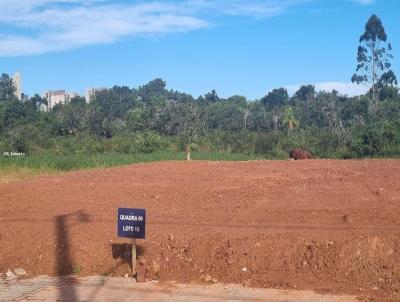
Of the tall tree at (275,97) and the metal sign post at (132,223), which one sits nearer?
the metal sign post at (132,223)

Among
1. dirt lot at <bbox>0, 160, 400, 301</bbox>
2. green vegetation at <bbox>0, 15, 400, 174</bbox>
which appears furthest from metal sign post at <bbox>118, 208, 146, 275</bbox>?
green vegetation at <bbox>0, 15, 400, 174</bbox>

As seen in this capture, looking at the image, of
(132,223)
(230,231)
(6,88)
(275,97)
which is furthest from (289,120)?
(6,88)

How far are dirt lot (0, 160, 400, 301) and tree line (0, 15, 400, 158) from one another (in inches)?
676

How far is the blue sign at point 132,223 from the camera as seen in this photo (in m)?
5.61

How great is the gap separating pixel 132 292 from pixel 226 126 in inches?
A: 1915

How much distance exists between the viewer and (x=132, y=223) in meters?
5.64

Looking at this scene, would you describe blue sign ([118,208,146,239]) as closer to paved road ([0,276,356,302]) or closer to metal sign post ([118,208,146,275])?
metal sign post ([118,208,146,275])

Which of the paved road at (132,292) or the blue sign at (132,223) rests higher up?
the blue sign at (132,223)

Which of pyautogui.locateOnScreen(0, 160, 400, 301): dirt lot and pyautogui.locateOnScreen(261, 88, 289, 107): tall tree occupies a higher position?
pyautogui.locateOnScreen(261, 88, 289, 107): tall tree

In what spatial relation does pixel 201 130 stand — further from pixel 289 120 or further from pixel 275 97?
pixel 275 97

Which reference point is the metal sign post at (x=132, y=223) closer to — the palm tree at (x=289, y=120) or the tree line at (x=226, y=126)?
the tree line at (x=226, y=126)

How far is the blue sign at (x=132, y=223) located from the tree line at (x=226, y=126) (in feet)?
67.4

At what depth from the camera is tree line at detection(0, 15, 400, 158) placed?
31969 millimetres

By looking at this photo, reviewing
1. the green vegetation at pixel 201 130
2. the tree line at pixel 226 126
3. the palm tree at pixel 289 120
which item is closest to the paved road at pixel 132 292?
the green vegetation at pixel 201 130
